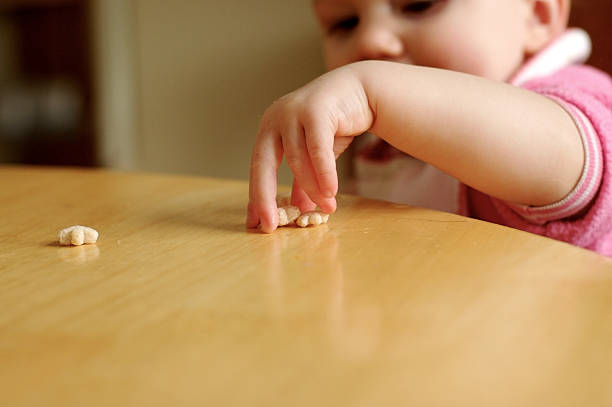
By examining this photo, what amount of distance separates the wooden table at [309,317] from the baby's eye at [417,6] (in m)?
0.46

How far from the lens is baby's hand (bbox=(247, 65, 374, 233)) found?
19.4 inches

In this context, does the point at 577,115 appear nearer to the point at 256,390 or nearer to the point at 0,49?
the point at 256,390

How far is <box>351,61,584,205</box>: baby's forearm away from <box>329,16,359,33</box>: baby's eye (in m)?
0.38

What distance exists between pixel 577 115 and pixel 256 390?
0.52 m

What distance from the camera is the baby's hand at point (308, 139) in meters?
0.49

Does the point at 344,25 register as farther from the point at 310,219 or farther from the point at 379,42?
the point at 310,219

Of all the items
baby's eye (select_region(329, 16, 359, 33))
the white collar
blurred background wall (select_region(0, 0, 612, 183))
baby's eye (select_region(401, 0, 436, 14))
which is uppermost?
baby's eye (select_region(401, 0, 436, 14))

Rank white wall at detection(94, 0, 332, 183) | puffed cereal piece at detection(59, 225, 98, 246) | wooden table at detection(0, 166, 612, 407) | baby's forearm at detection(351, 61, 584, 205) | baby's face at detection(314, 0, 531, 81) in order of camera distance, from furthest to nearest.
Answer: white wall at detection(94, 0, 332, 183) → baby's face at detection(314, 0, 531, 81) → baby's forearm at detection(351, 61, 584, 205) → puffed cereal piece at detection(59, 225, 98, 246) → wooden table at detection(0, 166, 612, 407)

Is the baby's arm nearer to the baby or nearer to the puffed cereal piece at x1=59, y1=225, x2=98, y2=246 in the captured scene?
the baby

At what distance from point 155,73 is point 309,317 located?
5.78 ft

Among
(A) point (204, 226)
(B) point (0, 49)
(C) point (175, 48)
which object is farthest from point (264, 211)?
(B) point (0, 49)

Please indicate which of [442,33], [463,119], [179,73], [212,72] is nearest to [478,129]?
[463,119]

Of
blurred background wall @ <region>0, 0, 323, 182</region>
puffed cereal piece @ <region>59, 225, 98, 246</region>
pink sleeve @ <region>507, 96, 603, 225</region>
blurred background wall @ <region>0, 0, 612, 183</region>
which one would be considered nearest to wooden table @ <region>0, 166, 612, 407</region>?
puffed cereal piece @ <region>59, 225, 98, 246</region>

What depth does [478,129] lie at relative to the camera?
59 cm
